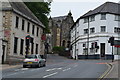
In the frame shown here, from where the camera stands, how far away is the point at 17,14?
33.1 metres

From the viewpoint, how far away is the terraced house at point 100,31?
51750mm

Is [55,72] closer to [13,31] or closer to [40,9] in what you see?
[13,31]

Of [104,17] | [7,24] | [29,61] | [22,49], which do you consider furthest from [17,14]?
[104,17]

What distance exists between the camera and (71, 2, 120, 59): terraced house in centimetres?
5175

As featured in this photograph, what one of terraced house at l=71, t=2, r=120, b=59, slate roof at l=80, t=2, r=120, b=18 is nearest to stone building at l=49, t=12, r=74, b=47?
terraced house at l=71, t=2, r=120, b=59

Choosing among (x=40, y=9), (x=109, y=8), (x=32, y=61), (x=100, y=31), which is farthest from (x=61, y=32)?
(x=32, y=61)

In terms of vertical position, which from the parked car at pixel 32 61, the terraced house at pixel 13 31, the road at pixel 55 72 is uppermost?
the terraced house at pixel 13 31

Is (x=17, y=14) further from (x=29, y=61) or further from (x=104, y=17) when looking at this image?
(x=104, y=17)

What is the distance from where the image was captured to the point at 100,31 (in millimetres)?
53094

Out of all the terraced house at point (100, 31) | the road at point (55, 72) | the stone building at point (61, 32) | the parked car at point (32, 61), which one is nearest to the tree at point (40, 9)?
the terraced house at point (100, 31)

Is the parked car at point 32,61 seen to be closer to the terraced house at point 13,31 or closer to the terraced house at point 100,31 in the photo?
the terraced house at point 13,31

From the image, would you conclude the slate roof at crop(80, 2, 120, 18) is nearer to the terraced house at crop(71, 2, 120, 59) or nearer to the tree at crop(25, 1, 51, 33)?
the terraced house at crop(71, 2, 120, 59)

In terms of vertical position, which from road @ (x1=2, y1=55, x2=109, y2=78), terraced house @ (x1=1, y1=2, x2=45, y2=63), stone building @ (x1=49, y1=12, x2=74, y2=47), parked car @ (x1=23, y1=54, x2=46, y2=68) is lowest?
road @ (x1=2, y1=55, x2=109, y2=78)

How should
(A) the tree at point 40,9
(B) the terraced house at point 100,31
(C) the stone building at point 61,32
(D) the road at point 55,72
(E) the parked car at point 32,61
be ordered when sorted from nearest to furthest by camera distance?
(D) the road at point 55,72 → (E) the parked car at point 32,61 → (A) the tree at point 40,9 → (B) the terraced house at point 100,31 → (C) the stone building at point 61,32
